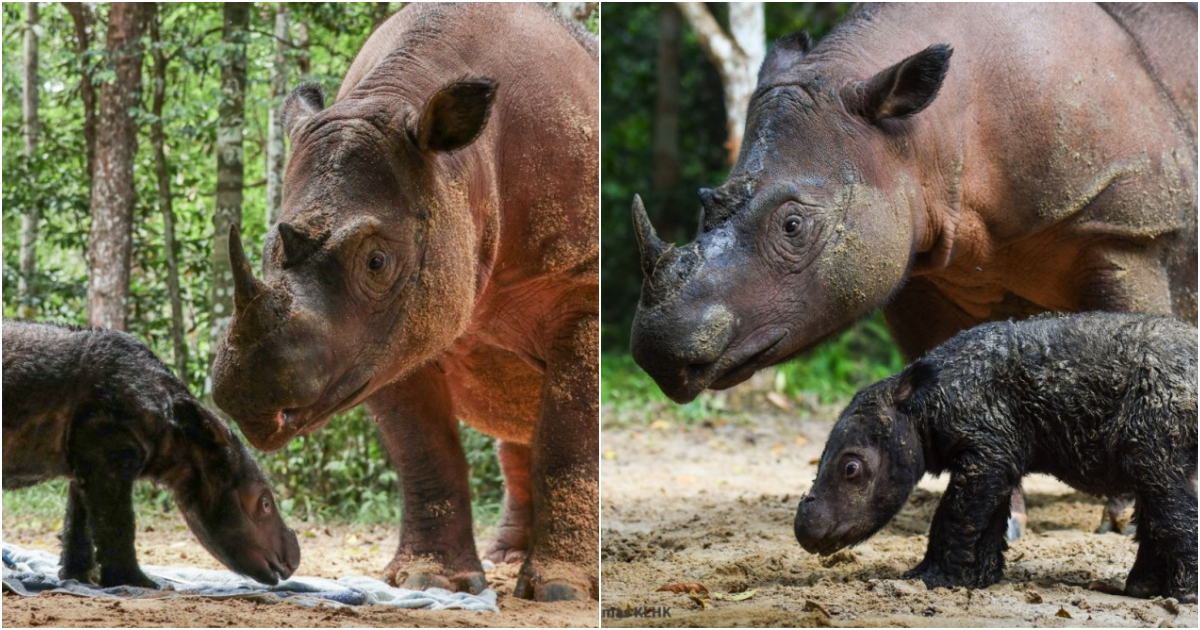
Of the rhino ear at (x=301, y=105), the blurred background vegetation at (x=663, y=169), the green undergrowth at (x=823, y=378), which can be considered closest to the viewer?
the rhino ear at (x=301, y=105)

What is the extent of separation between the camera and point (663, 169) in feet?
24.2

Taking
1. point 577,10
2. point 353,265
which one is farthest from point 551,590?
point 577,10

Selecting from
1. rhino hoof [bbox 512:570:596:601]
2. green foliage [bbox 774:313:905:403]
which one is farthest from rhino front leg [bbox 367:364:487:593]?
green foliage [bbox 774:313:905:403]

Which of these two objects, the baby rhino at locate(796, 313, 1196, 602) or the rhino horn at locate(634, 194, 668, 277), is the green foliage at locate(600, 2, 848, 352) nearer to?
the rhino horn at locate(634, 194, 668, 277)

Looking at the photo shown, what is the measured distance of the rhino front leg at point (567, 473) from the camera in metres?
4.56

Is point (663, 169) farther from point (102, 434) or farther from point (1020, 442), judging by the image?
point (102, 434)

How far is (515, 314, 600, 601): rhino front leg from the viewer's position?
15.0ft

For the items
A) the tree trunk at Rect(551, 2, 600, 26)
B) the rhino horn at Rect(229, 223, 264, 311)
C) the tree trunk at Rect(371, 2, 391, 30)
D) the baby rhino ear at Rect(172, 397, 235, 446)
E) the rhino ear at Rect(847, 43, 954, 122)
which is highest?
the tree trunk at Rect(551, 2, 600, 26)

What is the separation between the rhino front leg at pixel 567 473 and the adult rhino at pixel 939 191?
710 mm

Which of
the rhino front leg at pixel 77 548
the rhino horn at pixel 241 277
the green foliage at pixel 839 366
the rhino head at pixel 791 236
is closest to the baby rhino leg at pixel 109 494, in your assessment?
the rhino front leg at pixel 77 548

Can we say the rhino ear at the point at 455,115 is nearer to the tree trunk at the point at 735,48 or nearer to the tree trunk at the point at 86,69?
the tree trunk at the point at 86,69

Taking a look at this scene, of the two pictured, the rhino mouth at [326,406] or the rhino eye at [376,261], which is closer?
the rhino mouth at [326,406]

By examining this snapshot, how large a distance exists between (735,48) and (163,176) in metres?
5.50

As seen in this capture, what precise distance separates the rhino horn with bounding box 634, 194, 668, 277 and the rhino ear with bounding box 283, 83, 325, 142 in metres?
1.02
